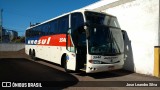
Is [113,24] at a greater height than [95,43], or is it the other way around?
[113,24]

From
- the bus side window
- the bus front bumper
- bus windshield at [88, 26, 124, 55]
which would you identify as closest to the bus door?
the bus side window

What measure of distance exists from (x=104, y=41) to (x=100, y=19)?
1.38 meters

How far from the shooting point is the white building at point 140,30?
12.1 meters

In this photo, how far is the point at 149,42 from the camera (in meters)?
12.4

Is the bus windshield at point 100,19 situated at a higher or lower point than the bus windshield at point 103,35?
higher

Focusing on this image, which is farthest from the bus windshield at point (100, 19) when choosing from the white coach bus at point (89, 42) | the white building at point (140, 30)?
the white building at point (140, 30)

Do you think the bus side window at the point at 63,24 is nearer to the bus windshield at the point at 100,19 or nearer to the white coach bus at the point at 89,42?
the white coach bus at the point at 89,42

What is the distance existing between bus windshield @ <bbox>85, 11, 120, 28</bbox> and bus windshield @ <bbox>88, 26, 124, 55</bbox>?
1.42 feet

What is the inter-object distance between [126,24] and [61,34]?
4.52 meters

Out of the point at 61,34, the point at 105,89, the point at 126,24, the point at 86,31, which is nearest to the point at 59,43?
the point at 61,34

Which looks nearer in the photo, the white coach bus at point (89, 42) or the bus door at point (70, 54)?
the white coach bus at point (89, 42)

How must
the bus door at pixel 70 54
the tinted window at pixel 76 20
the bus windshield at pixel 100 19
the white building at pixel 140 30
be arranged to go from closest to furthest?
the bus windshield at pixel 100 19
the tinted window at pixel 76 20
the bus door at pixel 70 54
the white building at pixel 140 30

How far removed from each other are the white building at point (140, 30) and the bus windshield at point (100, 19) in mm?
1912

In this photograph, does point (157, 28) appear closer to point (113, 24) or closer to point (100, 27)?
point (113, 24)
